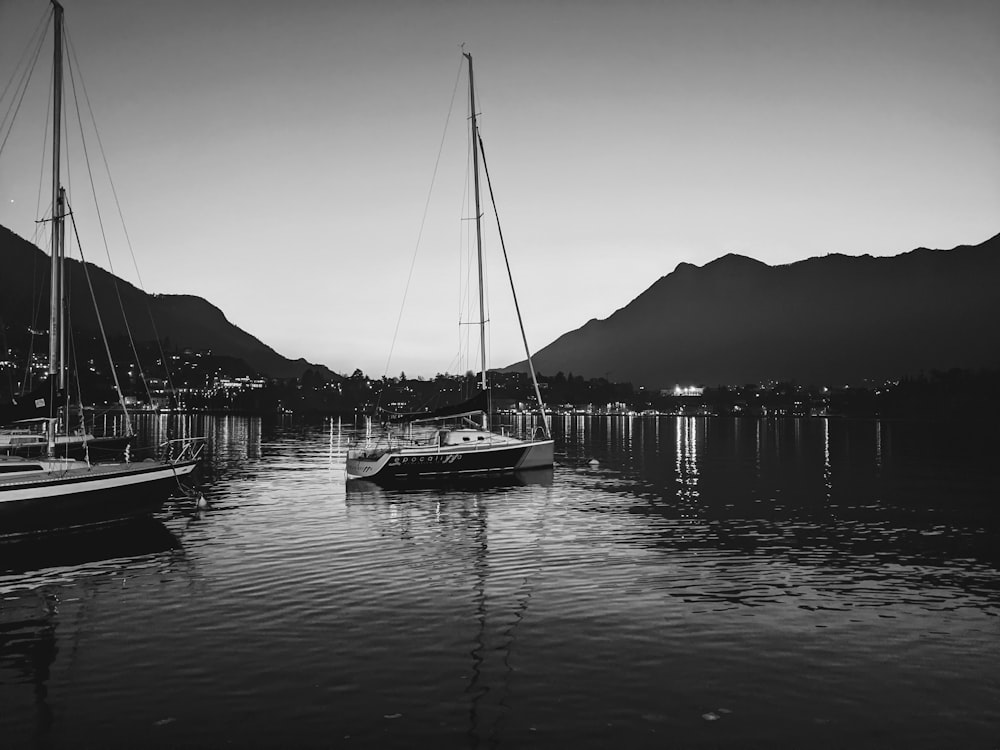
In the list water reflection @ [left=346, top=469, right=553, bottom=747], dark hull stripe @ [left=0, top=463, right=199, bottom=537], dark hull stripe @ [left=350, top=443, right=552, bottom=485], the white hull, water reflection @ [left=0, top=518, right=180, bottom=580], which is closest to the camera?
water reflection @ [left=346, top=469, right=553, bottom=747]

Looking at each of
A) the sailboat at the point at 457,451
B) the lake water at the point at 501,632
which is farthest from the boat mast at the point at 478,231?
the lake water at the point at 501,632

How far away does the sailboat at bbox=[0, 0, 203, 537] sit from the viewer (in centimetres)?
2495

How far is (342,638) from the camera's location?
15.3 metres

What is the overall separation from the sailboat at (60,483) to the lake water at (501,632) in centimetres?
90

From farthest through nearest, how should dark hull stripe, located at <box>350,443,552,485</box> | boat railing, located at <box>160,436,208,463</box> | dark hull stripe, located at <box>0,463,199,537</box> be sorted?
dark hull stripe, located at <box>350,443,552,485</box>, boat railing, located at <box>160,436,208,463</box>, dark hull stripe, located at <box>0,463,199,537</box>

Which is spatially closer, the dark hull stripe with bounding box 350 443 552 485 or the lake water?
the lake water

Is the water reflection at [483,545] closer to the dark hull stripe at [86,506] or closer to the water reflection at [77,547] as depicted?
the water reflection at [77,547]

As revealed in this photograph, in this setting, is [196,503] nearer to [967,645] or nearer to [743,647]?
[743,647]

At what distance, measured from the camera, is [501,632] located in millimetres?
15844

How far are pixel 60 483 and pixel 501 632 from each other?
17.8m

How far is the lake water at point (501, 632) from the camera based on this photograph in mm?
11414

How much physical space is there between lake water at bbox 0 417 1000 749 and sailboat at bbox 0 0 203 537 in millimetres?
901

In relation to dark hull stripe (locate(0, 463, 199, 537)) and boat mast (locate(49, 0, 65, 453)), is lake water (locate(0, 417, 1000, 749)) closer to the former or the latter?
dark hull stripe (locate(0, 463, 199, 537))

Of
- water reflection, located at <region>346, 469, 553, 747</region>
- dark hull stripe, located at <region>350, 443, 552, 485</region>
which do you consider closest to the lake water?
water reflection, located at <region>346, 469, 553, 747</region>
